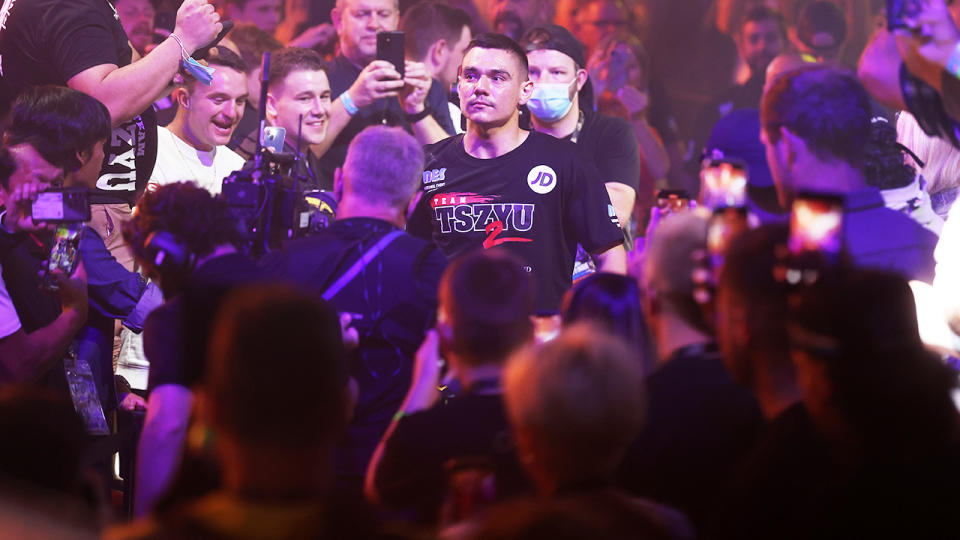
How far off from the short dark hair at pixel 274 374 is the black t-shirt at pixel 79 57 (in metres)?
3.76

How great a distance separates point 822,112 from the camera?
3205 millimetres

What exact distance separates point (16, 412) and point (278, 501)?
555 millimetres

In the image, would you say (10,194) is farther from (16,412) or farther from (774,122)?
(774,122)

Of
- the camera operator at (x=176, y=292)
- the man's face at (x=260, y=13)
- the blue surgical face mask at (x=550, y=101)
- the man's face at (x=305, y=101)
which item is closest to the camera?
the camera operator at (x=176, y=292)

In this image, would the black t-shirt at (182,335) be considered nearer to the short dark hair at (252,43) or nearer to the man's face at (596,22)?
the short dark hair at (252,43)

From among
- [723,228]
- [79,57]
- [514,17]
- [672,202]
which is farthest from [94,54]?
[723,228]

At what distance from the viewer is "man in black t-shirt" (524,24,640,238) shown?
598 cm

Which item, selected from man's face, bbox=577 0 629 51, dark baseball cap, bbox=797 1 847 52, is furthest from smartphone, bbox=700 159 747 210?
dark baseball cap, bbox=797 1 847 52

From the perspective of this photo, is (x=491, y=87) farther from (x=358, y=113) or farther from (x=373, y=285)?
(x=373, y=285)

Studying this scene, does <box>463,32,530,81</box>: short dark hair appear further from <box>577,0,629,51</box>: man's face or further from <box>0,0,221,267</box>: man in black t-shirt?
<box>577,0,629,51</box>: man's face

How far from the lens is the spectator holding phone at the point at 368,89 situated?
555 centimetres

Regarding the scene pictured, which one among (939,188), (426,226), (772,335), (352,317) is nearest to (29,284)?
(352,317)

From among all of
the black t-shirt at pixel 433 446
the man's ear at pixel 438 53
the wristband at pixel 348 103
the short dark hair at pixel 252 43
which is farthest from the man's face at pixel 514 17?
the black t-shirt at pixel 433 446

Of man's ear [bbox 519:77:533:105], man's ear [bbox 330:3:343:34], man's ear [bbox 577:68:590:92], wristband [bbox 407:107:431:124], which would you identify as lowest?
wristband [bbox 407:107:431:124]
